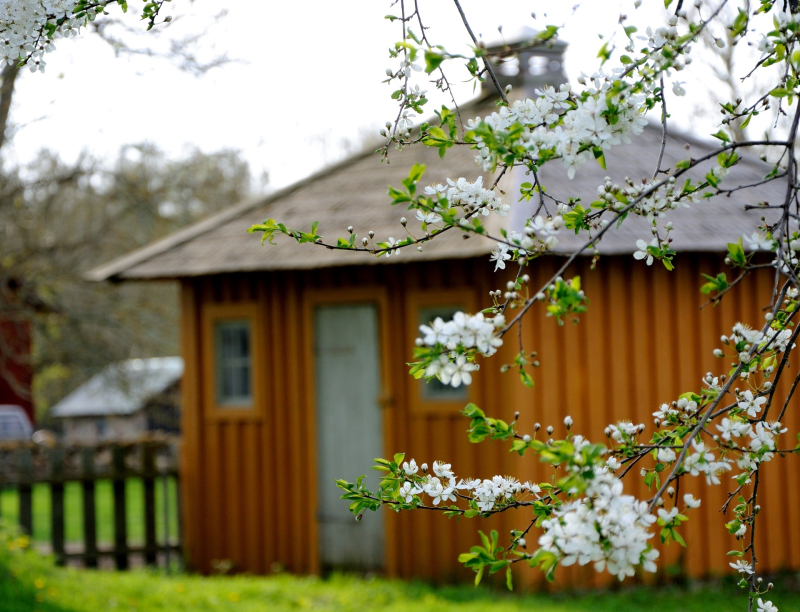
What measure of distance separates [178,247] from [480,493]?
6.56 m

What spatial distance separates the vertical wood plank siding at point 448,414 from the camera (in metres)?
6.91

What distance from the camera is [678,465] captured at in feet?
6.54

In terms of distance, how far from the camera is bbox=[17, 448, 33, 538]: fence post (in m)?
8.84

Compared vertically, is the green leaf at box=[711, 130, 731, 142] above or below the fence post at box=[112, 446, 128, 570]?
above

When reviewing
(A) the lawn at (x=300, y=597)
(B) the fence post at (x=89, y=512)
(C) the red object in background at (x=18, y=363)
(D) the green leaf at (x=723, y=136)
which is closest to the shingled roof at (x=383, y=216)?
(B) the fence post at (x=89, y=512)

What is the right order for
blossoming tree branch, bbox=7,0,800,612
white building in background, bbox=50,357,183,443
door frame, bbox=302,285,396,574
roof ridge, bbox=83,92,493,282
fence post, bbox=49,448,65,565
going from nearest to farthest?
blossoming tree branch, bbox=7,0,800,612
door frame, bbox=302,285,396,574
roof ridge, bbox=83,92,493,282
fence post, bbox=49,448,65,565
white building in background, bbox=50,357,183,443

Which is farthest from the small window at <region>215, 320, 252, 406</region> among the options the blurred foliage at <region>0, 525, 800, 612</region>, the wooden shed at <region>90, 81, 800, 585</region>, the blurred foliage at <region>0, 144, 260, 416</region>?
the blurred foliage at <region>0, 144, 260, 416</region>

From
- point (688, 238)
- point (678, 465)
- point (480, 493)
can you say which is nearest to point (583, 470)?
point (678, 465)

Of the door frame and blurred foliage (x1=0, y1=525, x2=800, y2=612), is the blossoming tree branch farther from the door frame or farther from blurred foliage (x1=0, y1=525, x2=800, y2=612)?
the door frame

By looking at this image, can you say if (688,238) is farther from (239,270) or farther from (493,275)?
(239,270)

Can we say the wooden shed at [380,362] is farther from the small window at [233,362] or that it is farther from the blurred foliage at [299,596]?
the blurred foliage at [299,596]

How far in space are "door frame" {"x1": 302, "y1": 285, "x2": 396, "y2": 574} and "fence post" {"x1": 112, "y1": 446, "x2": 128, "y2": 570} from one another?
7.28 ft

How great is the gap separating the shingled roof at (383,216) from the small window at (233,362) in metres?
0.76

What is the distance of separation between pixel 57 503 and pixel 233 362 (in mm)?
2341
